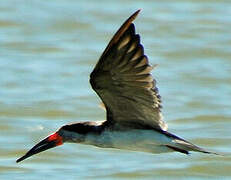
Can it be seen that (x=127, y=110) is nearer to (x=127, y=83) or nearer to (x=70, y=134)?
(x=127, y=83)

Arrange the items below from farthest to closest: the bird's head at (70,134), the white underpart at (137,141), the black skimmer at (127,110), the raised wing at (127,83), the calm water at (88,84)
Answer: the calm water at (88,84) → the bird's head at (70,134) → the white underpart at (137,141) → the black skimmer at (127,110) → the raised wing at (127,83)

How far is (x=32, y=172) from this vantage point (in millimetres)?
12164

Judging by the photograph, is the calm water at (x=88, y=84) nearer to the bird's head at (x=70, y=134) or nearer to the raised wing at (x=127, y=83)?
the bird's head at (x=70, y=134)

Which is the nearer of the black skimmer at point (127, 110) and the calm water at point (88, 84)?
the black skimmer at point (127, 110)

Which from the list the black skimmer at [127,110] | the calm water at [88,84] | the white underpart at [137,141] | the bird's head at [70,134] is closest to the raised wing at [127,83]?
the black skimmer at [127,110]

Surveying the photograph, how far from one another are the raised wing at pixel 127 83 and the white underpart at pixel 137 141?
12 cm

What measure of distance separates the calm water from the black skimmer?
2132 mm

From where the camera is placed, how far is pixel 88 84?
1473cm

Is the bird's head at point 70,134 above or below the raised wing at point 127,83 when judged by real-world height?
below

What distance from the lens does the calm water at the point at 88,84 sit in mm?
12430

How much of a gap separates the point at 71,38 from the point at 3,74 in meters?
2.20

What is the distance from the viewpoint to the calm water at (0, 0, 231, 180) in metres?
12.4

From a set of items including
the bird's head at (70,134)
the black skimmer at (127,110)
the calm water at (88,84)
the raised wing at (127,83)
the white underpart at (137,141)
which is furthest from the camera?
the calm water at (88,84)

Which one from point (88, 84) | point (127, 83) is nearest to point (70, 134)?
point (127, 83)
